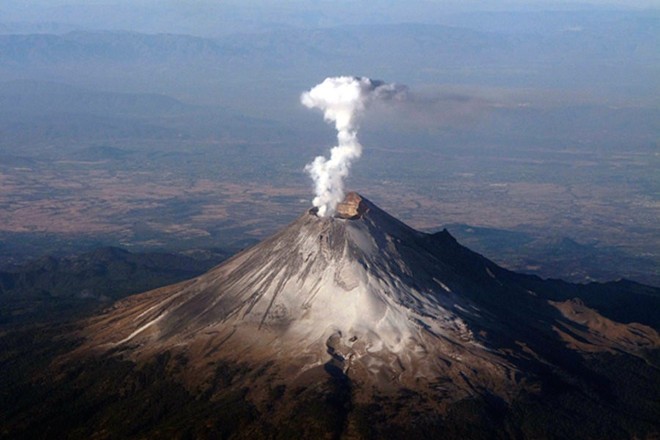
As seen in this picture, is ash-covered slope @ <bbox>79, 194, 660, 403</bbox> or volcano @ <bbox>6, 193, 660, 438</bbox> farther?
ash-covered slope @ <bbox>79, 194, 660, 403</bbox>

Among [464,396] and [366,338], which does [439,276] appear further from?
[464,396]

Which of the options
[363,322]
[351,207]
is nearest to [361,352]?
[363,322]

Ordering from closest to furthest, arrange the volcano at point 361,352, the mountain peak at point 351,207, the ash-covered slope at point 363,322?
the volcano at point 361,352 → the ash-covered slope at point 363,322 → the mountain peak at point 351,207

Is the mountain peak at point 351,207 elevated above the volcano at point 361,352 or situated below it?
above

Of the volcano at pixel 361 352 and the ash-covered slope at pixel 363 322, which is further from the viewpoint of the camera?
the ash-covered slope at pixel 363 322

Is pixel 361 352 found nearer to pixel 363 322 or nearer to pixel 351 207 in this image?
pixel 363 322
